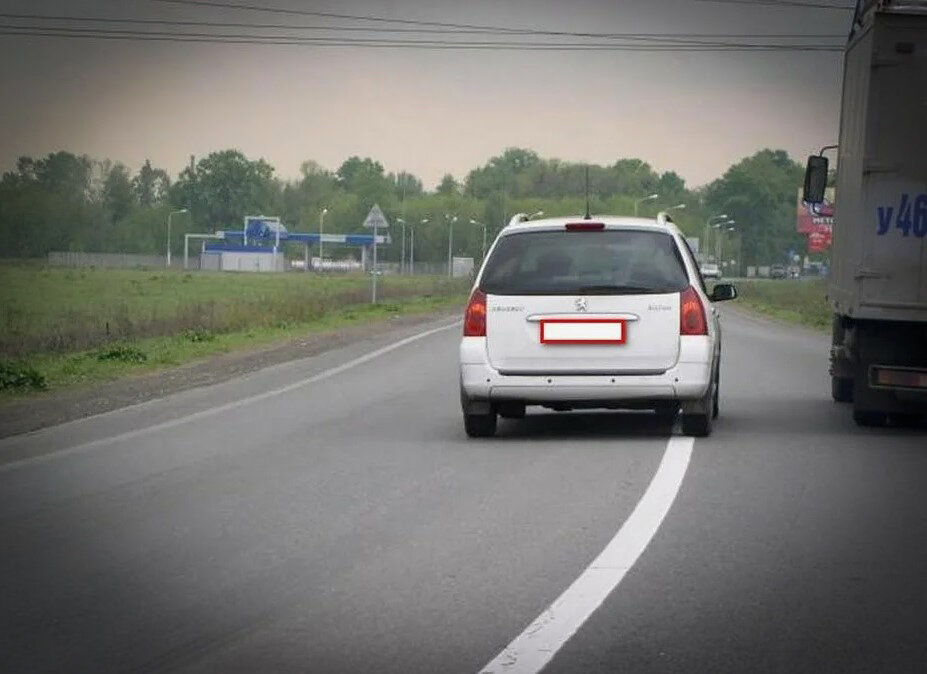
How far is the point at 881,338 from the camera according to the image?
15.3 metres

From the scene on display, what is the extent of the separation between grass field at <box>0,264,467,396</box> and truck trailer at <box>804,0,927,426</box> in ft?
30.6

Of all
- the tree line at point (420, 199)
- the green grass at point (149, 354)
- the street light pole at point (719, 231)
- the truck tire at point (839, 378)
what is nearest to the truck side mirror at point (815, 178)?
the truck tire at point (839, 378)

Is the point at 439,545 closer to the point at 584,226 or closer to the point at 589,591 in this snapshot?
the point at 589,591

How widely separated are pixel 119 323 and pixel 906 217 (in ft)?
73.4

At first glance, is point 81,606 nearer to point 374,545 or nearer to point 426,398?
point 374,545

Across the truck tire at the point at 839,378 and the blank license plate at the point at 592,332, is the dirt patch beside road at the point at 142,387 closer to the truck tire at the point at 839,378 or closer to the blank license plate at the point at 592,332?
the blank license plate at the point at 592,332

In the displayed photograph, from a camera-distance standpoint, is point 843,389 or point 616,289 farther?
point 843,389

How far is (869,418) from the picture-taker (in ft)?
51.3

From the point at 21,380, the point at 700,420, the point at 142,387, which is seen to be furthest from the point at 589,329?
the point at 21,380

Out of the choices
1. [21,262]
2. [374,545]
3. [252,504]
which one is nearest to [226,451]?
[252,504]

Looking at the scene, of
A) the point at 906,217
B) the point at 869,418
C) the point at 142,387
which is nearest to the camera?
the point at 906,217

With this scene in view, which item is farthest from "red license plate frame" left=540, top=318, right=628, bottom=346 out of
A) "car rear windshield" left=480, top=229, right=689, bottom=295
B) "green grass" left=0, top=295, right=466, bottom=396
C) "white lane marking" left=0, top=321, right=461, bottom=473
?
"green grass" left=0, top=295, right=466, bottom=396

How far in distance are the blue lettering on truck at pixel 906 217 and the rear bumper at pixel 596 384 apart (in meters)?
2.05

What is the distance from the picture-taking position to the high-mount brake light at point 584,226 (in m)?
14.3
